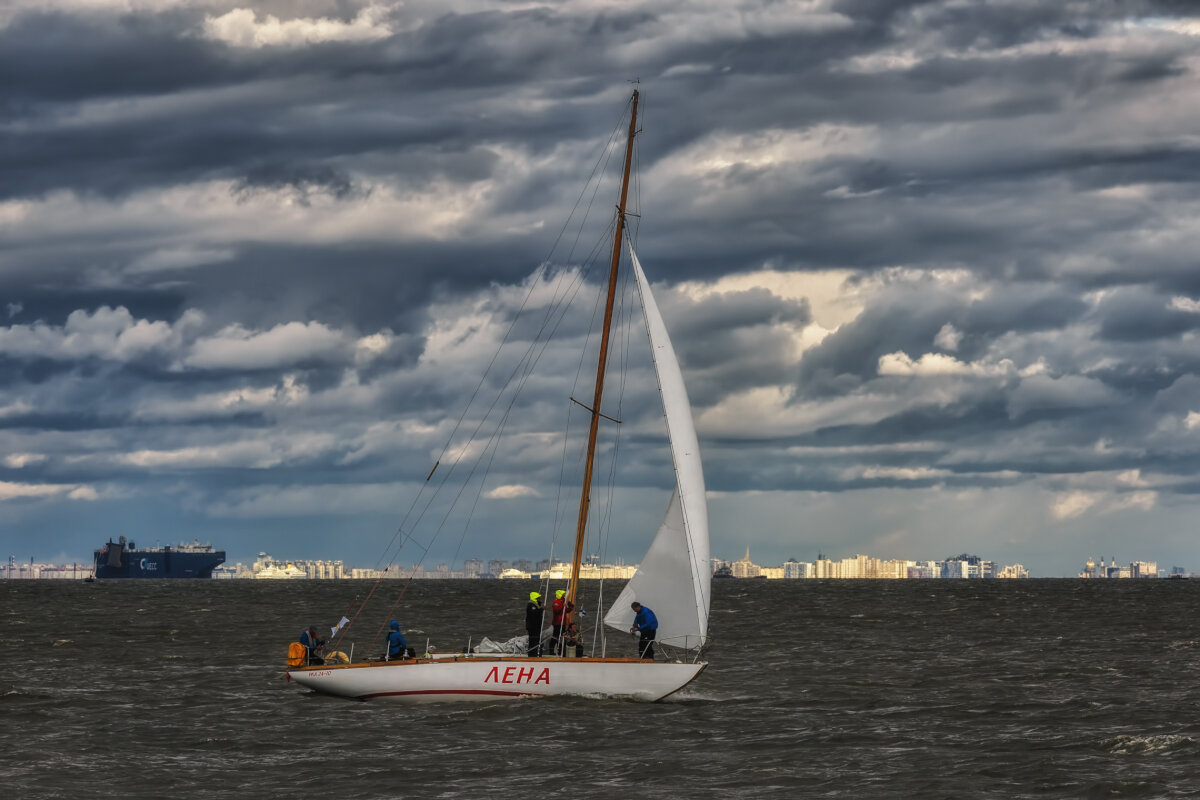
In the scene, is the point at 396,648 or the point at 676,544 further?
the point at 396,648

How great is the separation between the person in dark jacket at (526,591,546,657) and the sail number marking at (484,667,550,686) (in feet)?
1.74

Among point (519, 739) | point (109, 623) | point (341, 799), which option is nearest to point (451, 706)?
point (519, 739)

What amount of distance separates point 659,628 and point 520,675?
11.2ft

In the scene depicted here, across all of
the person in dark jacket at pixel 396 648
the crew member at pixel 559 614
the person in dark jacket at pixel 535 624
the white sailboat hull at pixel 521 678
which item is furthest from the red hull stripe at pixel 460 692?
the crew member at pixel 559 614

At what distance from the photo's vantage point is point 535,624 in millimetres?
32406

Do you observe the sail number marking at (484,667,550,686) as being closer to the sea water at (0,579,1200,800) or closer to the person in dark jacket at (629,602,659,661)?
the sea water at (0,579,1200,800)

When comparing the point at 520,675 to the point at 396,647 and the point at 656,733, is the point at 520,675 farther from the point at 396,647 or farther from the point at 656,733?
the point at 396,647

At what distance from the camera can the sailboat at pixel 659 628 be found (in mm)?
31500

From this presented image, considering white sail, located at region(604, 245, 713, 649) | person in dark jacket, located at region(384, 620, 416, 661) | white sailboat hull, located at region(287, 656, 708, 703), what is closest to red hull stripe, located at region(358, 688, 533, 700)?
white sailboat hull, located at region(287, 656, 708, 703)

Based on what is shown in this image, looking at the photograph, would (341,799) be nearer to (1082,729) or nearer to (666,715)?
(666,715)

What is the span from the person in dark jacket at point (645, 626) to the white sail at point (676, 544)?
1.30 ft

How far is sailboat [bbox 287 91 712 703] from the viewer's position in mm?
31500

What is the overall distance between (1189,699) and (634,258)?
18874 millimetres

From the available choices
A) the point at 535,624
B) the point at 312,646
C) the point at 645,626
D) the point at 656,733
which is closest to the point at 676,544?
the point at 645,626
